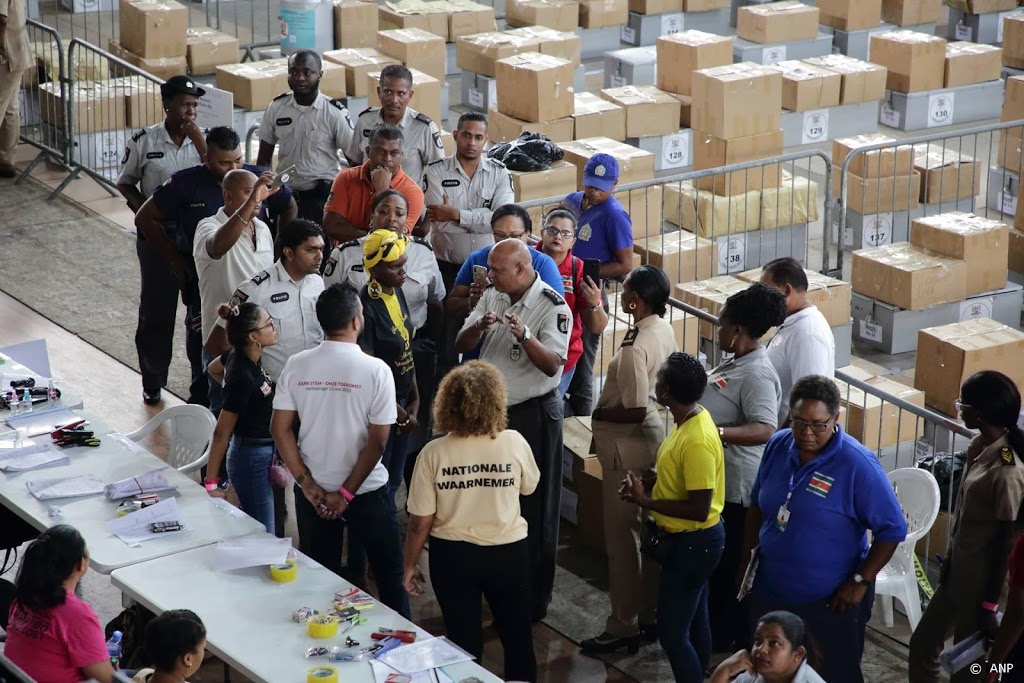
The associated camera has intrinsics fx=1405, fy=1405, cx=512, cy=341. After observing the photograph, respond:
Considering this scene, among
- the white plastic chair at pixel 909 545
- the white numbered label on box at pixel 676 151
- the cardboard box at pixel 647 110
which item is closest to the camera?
the white plastic chair at pixel 909 545

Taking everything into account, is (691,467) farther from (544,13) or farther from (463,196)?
(544,13)

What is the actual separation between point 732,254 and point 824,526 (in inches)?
269

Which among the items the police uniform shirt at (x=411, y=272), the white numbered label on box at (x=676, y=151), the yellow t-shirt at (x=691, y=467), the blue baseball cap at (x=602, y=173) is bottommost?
the yellow t-shirt at (x=691, y=467)

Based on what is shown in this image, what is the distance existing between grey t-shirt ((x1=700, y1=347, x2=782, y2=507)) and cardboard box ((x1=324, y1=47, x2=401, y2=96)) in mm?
8123

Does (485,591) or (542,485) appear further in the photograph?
(542,485)

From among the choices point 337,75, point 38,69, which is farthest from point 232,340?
point 38,69

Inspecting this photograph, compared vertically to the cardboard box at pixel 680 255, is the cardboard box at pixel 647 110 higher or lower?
higher

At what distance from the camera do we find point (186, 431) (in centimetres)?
709

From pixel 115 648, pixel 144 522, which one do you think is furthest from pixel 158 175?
pixel 115 648

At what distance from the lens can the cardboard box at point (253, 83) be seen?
1280 centimetres

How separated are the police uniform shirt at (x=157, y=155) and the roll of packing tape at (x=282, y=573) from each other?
371 centimetres

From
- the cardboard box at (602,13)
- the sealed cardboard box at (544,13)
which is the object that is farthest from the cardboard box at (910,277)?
the cardboard box at (602,13)

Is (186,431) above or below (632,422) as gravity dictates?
below

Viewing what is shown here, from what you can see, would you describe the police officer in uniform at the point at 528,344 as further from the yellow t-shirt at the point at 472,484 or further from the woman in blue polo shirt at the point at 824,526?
the woman in blue polo shirt at the point at 824,526
